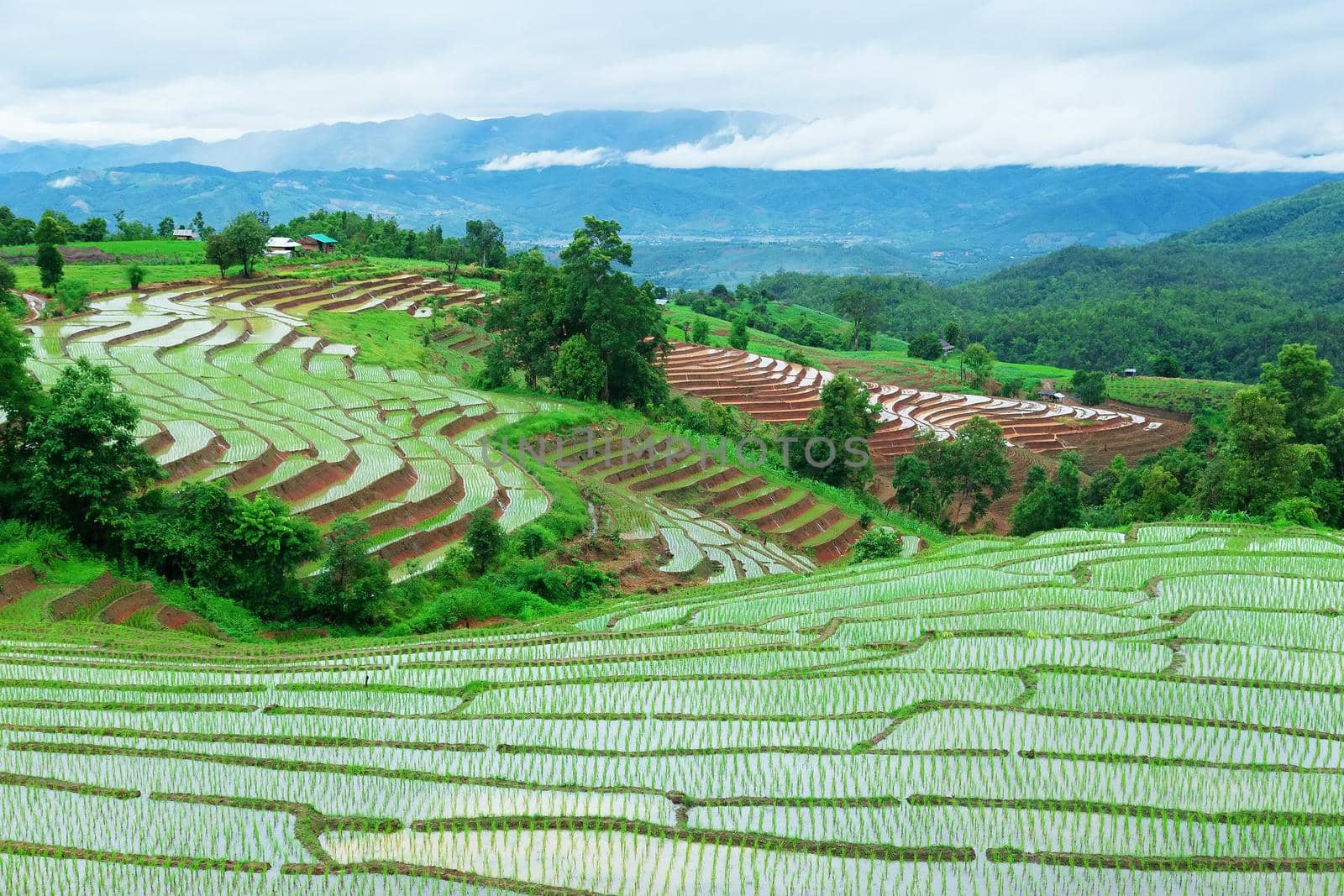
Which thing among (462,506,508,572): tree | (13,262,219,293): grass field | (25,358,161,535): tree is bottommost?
(462,506,508,572): tree

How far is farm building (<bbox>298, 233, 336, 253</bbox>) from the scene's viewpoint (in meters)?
72.2

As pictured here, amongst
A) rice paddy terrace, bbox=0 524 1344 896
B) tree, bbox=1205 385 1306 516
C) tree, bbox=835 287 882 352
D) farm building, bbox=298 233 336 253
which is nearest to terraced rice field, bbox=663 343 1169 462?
tree, bbox=1205 385 1306 516

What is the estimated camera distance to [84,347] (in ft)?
116

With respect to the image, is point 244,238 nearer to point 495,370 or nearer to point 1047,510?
point 495,370

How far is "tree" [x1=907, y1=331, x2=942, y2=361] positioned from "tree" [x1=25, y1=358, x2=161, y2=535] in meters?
80.9

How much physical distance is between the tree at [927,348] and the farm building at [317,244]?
1991 inches

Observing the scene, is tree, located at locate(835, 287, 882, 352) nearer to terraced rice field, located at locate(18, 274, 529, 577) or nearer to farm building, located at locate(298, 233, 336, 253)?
farm building, located at locate(298, 233, 336, 253)

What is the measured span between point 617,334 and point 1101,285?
124205mm

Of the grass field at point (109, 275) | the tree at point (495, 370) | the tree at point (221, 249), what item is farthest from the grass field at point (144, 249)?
the tree at point (495, 370)

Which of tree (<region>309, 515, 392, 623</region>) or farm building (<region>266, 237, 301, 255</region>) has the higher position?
farm building (<region>266, 237, 301, 255</region>)

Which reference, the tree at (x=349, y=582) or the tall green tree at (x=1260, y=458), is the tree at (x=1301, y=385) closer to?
the tall green tree at (x=1260, y=458)

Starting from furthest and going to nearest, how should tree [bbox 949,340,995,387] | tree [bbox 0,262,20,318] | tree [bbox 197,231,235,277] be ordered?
1. tree [bbox 949,340,995,387]
2. tree [bbox 197,231,235,277]
3. tree [bbox 0,262,20,318]

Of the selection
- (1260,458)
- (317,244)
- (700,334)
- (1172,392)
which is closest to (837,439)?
(1260,458)

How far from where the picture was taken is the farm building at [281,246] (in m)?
66.9
